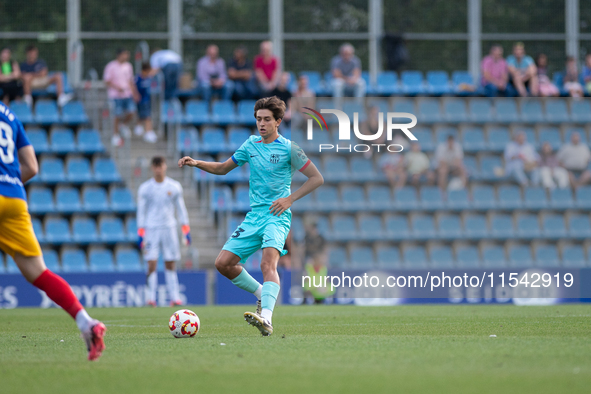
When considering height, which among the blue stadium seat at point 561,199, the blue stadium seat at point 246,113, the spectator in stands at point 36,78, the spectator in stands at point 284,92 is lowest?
the blue stadium seat at point 561,199

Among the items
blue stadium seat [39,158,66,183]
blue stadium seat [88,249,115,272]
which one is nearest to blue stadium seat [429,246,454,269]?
blue stadium seat [88,249,115,272]

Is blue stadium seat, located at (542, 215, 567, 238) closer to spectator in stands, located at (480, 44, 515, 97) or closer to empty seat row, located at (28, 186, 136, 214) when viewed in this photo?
spectator in stands, located at (480, 44, 515, 97)

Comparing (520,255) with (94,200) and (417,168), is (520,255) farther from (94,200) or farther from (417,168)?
(94,200)

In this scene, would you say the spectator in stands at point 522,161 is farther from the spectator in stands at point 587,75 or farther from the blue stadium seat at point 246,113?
the blue stadium seat at point 246,113

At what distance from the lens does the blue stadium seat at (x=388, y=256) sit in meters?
18.4

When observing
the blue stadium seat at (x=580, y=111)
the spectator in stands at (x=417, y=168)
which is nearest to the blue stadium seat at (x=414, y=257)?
the spectator in stands at (x=417, y=168)

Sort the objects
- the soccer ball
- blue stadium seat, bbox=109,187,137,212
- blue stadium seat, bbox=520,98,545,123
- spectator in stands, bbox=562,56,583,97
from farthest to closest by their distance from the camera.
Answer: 1. spectator in stands, bbox=562,56,583,97
2. blue stadium seat, bbox=520,98,545,123
3. blue stadium seat, bbox=109,187,137,212
4. the soccer ball

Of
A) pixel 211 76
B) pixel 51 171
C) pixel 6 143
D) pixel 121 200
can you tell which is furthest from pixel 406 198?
pixel 6 143

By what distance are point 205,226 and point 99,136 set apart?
362 cm

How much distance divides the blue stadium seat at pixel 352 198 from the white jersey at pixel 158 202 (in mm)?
6007

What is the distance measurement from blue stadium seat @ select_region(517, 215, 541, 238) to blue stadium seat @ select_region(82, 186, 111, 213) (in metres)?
9.79

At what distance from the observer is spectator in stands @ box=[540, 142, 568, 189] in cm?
2008

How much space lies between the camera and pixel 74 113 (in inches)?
789

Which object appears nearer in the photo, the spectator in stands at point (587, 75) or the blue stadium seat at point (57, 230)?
the blue stadium seat at point (57, 230)
